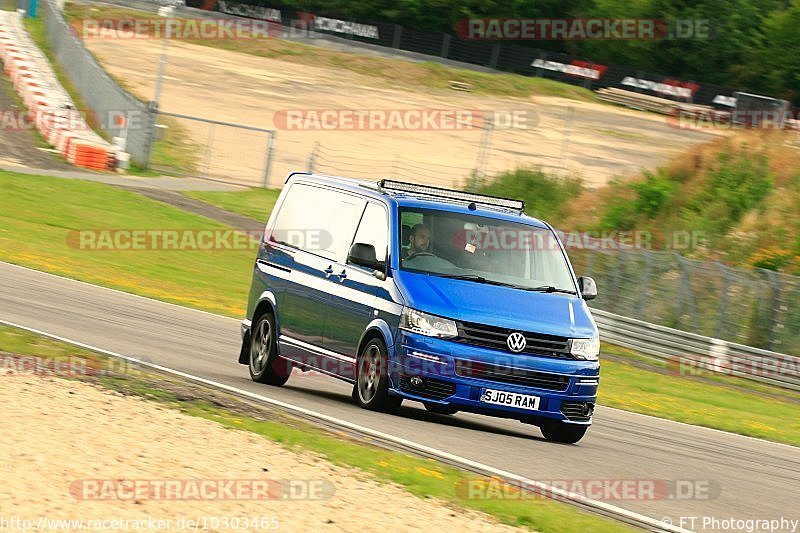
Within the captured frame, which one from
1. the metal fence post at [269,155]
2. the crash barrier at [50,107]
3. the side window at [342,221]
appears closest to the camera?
the side window at [342,221]

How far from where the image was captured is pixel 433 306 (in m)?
11.8

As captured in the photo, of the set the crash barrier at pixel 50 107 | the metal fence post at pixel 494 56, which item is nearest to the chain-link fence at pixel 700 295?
the crash barrier at pixel 50 107

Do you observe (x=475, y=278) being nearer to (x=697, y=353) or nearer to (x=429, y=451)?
(x=429, y=451)

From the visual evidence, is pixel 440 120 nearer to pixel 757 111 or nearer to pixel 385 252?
pixel 757 111

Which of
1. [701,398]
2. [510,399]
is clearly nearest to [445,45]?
[701,398]

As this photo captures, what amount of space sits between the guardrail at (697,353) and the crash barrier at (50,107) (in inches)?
778

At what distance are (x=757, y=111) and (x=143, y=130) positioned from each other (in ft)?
61.0

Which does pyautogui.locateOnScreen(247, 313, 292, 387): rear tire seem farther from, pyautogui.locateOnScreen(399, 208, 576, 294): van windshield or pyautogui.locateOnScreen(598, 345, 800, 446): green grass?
pyautogui.locateOnScreen(598, 345, 800, 446): green grass

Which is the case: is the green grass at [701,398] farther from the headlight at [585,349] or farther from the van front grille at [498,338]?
the van front grille at [498,338]

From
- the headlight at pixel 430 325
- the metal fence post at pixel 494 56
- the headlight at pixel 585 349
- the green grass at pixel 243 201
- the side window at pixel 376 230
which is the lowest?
the green grass at pixel 243 201

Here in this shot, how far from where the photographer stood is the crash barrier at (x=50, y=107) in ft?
141

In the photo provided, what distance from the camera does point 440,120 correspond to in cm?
6425

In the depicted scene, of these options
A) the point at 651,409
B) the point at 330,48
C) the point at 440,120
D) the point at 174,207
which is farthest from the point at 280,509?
the point at 330,48

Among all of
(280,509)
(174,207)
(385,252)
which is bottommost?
(174,207)
